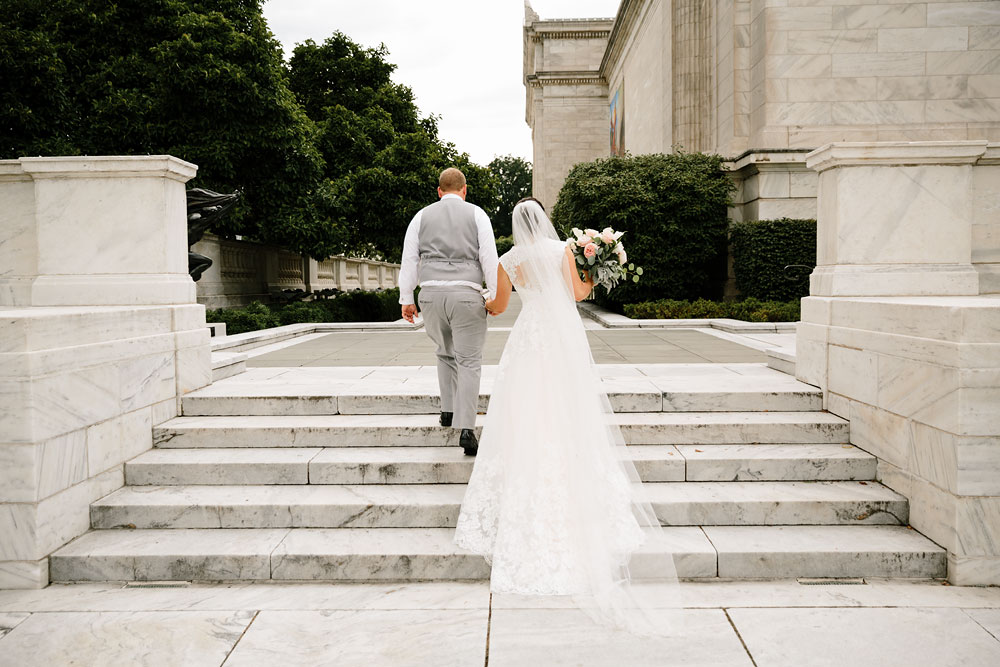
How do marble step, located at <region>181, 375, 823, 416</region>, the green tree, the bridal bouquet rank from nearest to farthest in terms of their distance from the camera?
1. the bridal bouquet
2. marble step, located at <region>181, 375, 823, 416</region>
3. the green tree

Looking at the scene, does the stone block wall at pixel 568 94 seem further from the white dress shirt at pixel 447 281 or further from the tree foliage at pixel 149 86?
the white dress shirt at pixel 447 281

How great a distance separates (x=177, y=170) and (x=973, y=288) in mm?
7011

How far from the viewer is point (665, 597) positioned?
3713 mm

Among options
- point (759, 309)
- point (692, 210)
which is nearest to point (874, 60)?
point (692, 210)

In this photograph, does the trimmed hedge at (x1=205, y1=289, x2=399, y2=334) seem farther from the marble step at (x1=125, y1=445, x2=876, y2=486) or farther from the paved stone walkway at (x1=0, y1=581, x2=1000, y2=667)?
the paved stone walkway at (x1=0, y1=581, x2=1000, y2=667)

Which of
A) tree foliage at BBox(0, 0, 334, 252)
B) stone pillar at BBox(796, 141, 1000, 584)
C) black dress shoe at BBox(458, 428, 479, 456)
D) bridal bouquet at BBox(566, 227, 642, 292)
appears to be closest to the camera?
stone pillar at BBox(796, 141, 1000, 584)

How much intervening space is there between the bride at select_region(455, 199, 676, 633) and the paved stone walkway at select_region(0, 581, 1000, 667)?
17 cm

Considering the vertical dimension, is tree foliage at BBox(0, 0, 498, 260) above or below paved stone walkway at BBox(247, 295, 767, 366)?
above

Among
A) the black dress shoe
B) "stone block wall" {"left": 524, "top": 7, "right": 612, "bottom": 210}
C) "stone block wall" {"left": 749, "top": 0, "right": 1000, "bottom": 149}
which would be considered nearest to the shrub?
"stone block wall" {"left": 749, "top": 0, "right": 1000, "bottom": 149}

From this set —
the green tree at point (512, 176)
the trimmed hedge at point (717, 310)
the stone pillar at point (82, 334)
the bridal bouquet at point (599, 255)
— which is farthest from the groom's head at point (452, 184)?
the green tree at point (512, 176)

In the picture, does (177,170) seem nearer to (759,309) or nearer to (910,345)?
(910,345)

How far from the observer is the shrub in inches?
608

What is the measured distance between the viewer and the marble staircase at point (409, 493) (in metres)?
4.24

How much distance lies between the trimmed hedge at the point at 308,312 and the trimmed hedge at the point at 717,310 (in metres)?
7.81
